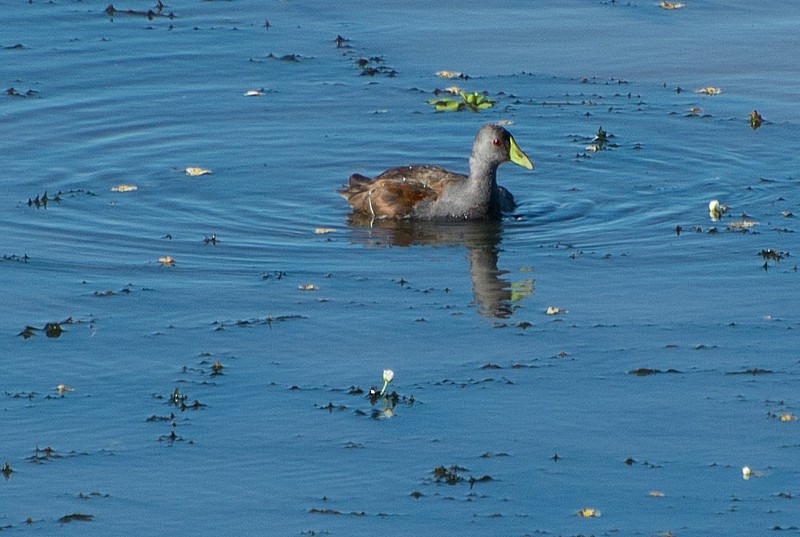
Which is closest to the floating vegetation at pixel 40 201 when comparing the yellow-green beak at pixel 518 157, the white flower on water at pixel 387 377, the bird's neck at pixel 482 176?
the bird's neck at pixel 482 176

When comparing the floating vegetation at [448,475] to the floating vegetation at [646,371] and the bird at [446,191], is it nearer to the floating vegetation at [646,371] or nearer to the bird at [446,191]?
the floating vegetation at [646,371]

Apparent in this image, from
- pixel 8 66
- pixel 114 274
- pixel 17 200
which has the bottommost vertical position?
pixel 114 274

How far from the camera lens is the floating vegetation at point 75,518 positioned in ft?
28.8

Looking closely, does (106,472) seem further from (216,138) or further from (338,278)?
(216,138)

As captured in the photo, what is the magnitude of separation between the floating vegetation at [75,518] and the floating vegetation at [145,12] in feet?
47.7

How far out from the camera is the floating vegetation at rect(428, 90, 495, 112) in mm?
18391

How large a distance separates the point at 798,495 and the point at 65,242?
7090mm

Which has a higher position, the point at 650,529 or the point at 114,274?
the point at 114,274

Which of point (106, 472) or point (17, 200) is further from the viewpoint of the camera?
point (17, 200)

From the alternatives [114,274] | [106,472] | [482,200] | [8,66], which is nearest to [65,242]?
[114,274]

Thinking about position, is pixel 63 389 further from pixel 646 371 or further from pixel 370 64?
pixel 370 64

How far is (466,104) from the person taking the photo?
18.5 m

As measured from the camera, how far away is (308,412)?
33.5 ft

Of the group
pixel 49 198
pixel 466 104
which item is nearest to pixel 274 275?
pixel 49 198
